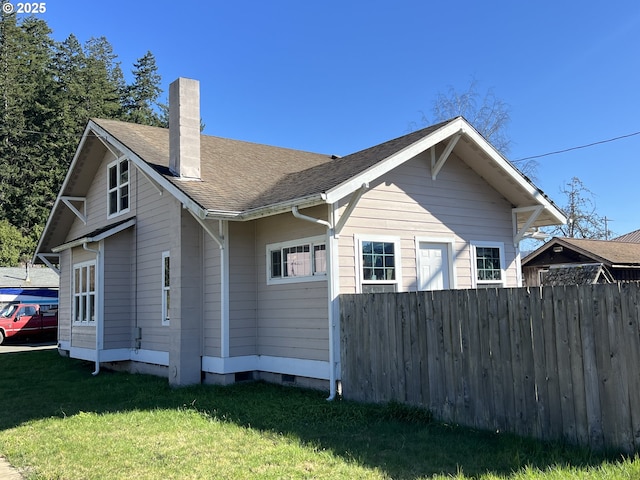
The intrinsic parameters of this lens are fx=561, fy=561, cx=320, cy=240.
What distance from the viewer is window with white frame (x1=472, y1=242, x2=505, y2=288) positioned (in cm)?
1123

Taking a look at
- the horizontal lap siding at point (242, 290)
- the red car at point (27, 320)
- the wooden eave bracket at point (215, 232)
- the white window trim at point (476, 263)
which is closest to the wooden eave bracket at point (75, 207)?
the wooden eave bracket at point (215, 232)

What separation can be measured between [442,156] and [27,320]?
832 inches

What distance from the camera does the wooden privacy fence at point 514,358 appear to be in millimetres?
5305

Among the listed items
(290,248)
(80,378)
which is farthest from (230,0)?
(80,378)

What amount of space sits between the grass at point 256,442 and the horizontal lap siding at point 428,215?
2452 mm

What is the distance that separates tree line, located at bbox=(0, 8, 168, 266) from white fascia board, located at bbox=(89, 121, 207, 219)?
2981 centimetres

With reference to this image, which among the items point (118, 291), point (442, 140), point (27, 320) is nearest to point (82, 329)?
point (118, 291)

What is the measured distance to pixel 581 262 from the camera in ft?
80.2

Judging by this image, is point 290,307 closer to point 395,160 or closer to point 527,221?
point 395,160

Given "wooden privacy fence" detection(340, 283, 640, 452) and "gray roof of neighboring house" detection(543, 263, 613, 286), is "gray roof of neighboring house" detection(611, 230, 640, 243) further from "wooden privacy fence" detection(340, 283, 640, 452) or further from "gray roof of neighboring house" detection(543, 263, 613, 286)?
"wooden privacy fence" detection(340, 283, 640, 452)

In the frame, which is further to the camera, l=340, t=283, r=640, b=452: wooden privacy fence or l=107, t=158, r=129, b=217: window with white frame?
l=107, t=158, r=129, b=217: window with white frame

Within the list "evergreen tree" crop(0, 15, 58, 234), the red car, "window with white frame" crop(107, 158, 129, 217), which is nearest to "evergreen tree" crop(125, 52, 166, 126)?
"evergreen tree" crop(0, 15, 58, 234)

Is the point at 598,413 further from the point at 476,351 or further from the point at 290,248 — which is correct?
the point at 290,248

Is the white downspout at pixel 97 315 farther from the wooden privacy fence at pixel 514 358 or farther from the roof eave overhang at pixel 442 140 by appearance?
the roof eave overhang at pixel 442 140
